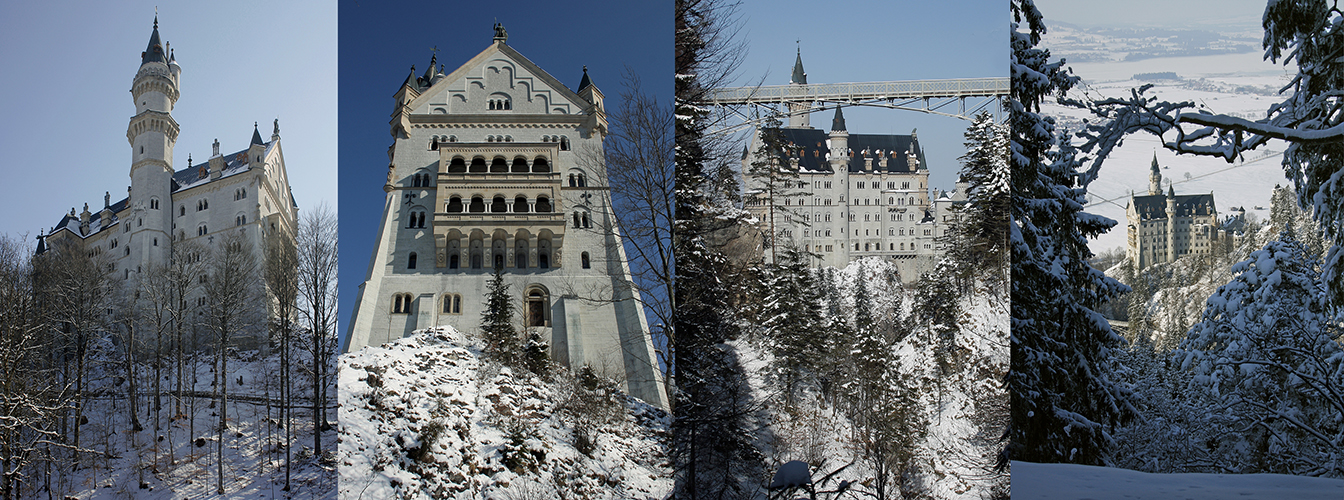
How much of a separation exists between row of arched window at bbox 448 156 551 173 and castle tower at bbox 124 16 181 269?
3.72 m

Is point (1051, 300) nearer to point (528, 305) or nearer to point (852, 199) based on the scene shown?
point (852, 199)

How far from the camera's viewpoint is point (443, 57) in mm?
4566

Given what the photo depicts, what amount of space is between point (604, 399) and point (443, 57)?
7.57 ft

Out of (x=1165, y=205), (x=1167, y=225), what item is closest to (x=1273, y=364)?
(x=1167, y=225)

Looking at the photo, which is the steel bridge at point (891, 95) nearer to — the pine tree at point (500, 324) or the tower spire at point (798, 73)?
the tower spire at point (798, 73)

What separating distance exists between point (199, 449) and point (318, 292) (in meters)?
1.88

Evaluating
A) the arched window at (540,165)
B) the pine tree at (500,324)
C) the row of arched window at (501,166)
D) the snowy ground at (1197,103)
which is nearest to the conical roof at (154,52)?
the row of arched window at (501,166)

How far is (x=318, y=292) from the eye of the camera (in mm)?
8078

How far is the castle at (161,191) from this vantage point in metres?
6.60

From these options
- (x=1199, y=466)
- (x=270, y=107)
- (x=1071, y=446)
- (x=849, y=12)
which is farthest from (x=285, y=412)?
(x=1199, y=466)

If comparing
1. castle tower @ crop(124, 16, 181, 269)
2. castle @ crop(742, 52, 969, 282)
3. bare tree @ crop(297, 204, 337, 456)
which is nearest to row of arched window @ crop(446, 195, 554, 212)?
castle @ crop(742, 52, 969, 282)

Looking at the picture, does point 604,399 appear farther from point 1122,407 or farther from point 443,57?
point 1122,407

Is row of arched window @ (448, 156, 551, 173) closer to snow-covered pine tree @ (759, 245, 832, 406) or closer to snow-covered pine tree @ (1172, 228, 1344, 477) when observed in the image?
snow-covered pine tree @ (759, 245, 832, 406)

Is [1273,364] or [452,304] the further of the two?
[1273,364]
